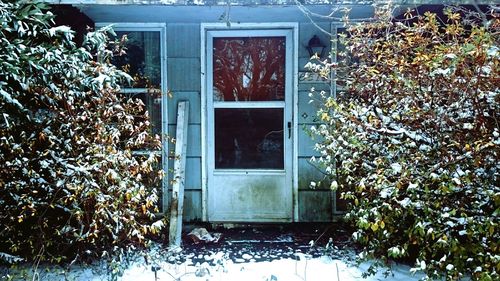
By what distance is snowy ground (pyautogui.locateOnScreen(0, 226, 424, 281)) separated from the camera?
3.15 metres

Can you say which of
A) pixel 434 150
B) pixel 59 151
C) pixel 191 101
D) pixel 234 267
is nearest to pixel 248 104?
pixel 191 101

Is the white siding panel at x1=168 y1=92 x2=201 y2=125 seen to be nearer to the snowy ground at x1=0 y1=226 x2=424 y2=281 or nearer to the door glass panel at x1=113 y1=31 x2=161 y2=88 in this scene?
the door glass panel at x1=113 y1=31 x2=161 y2=88

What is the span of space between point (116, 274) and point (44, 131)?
1.20 m

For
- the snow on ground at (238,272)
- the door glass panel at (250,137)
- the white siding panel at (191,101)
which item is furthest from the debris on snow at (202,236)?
the white siding panel at (191,101)

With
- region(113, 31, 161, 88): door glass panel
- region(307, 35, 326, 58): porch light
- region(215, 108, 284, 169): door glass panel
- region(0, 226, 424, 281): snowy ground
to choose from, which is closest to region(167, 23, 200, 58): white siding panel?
region(113, 31, 161, 88): door glass panel

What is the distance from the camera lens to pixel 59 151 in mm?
3174

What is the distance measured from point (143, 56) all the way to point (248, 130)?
1427 mm

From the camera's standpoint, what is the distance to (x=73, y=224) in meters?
3.29

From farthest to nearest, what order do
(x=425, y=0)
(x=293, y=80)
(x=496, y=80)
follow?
(x=293, y=80) → (x=425, y=0) → (x=496, y=80)

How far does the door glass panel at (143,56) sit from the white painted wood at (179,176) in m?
0.46

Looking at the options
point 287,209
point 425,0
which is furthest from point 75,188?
point 425,0

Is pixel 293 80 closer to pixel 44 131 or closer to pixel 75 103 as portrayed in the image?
pixel 75 103

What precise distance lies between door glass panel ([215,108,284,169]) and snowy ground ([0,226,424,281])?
107 cm

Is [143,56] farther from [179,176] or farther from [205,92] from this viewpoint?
[179,176]
